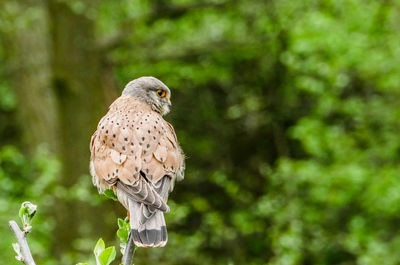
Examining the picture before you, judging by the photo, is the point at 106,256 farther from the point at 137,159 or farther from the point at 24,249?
the point at 137,159

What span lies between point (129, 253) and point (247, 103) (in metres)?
7.96

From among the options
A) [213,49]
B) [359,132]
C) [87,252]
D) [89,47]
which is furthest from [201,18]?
[87,252]

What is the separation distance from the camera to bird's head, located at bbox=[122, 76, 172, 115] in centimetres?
381

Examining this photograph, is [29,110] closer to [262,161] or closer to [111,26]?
[111,26]

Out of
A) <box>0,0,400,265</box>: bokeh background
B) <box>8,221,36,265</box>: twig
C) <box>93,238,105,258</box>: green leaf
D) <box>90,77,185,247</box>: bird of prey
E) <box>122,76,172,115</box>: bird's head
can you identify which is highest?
<box>0,0,400,265</box>: bokeh background

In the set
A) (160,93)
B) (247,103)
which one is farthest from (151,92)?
(247,103)

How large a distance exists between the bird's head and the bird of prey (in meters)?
0.20

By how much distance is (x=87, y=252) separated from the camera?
867cm

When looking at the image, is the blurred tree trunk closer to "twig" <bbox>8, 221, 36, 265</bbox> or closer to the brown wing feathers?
the brown wing feathers

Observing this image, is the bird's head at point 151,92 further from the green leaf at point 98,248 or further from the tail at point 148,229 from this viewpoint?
the green leaf at point 98,248

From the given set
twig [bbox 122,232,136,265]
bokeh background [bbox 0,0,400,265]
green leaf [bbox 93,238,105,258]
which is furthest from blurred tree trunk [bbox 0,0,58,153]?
green leaf [bbox 93,238,105,258]

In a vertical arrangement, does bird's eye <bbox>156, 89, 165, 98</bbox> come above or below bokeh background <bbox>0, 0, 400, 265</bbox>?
below

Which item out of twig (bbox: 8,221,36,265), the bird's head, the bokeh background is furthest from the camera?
the bokeh background

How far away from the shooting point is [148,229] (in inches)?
103
